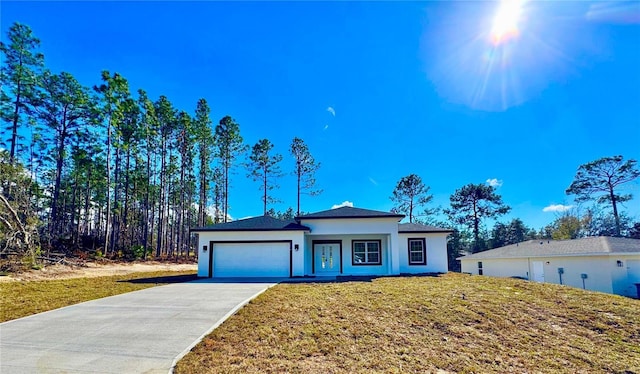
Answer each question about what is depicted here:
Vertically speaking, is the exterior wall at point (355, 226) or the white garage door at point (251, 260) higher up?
the exterior wall at point (355, 226)

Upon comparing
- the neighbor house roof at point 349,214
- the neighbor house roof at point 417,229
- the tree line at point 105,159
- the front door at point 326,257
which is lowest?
the front door at point 326,257

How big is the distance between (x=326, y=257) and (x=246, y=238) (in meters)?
4.62

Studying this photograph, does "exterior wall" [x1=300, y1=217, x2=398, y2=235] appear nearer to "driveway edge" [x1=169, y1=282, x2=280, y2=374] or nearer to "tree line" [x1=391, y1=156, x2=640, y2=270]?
"driveway edge" [x1=169, y1=282, x2=280, y2=374]

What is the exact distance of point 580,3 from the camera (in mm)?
9266

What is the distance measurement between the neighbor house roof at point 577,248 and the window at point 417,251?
7.98m

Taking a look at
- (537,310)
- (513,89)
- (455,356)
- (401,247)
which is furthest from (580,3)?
(401,247)

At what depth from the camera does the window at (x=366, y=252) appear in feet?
58.5

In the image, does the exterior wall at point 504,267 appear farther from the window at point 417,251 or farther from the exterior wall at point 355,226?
the exterior wall at point 355,226

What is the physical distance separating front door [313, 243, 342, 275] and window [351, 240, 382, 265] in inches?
35.6

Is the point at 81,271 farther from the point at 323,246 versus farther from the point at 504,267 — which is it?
the point at 504,267

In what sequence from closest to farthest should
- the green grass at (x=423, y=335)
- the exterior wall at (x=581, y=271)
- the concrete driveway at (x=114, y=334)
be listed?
the concrete driveway at (x=114, y=334)
the green grass at (x=423, y=335)
the exterior wall at (x=581, y=271)

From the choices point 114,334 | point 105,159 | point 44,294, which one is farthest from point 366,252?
point 105,159

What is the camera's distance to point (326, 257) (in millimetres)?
17891

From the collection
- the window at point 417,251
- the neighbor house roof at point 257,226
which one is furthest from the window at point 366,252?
the neighbor house roof at point 257,226
